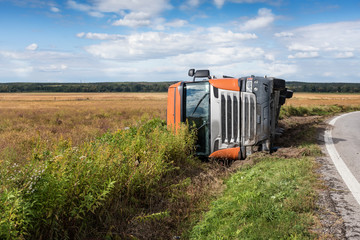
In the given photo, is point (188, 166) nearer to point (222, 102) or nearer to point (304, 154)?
point (222, 102)

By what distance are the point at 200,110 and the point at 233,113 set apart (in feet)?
3.21

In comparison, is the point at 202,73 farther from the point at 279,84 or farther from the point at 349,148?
the point at 349,148

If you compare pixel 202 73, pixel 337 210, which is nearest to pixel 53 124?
pixel 202 73

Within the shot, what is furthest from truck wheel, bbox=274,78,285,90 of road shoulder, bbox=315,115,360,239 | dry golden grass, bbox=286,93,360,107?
dry golden grass, bbox=286,93,360,107

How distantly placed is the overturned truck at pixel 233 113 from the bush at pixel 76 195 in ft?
8.10

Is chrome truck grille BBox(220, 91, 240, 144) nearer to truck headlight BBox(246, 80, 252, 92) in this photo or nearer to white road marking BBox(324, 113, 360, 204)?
truck headlight BBox(246, 80, 252, 92)

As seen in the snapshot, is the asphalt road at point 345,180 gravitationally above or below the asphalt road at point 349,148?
above

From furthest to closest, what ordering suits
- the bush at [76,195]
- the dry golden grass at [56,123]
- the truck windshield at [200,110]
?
the dry golden grass at [56,123]
the truck windshield at [200,110]
the bush at [76,195]

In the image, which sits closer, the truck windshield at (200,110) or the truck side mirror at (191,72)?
the truck windshield at (200,110)

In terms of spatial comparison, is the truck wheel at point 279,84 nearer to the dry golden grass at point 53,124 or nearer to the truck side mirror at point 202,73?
the truck side mirror at point 202,73

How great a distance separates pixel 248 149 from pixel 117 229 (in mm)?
4603

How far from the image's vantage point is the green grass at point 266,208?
365 cm

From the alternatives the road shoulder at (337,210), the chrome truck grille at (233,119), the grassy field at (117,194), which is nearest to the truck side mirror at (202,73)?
the chrome truck grille at (233,119)

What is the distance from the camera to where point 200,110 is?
8.44 metres
